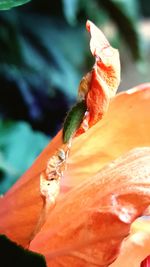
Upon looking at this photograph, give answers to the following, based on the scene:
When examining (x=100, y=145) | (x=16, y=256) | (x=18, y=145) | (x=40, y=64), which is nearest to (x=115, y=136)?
(x=100, y=145)

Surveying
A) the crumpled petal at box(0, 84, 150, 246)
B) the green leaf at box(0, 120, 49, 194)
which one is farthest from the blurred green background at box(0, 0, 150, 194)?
the crumpled petal at box(0, 84, 150, 246)

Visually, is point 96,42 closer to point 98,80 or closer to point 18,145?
point 98,80

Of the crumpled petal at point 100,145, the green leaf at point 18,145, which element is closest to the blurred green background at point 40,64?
the green leaf at point 18,145

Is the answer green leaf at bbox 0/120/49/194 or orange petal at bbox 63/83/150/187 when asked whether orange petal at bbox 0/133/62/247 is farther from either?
green leaf at bbox 0/120/49/194

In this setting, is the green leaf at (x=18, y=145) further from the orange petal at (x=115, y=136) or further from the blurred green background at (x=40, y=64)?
the orange petal at (x=115, y=136)

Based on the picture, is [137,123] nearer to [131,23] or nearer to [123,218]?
[123,218]

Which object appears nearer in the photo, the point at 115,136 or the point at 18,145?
the point at 115,136

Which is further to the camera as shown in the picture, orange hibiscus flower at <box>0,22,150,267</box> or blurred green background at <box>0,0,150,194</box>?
blurred green background at <box>0,0,150,194</box>
